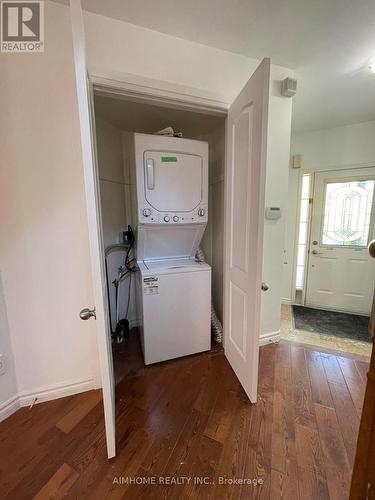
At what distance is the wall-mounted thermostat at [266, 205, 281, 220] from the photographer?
1.92m

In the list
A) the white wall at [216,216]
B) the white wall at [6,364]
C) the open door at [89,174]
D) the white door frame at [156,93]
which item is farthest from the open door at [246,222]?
the white wall at [6,364]

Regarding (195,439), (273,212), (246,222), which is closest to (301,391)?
(195,439)

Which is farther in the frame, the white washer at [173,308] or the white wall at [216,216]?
the white wall at [216,216]

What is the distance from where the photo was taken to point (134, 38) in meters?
1.35

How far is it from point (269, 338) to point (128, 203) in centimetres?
209

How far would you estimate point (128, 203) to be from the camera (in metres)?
2.38

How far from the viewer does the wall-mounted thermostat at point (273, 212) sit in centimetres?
192

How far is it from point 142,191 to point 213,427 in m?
1.71

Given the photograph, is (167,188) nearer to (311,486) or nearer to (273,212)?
(273,212)

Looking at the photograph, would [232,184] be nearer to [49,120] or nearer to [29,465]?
[49,120]

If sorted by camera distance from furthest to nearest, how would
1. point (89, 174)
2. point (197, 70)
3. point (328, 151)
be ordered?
point (328, 151), point (197, 70), point (89, 174)

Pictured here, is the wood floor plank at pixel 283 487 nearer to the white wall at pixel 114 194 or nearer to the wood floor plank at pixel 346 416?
the wood floor plank at pixel 346 416

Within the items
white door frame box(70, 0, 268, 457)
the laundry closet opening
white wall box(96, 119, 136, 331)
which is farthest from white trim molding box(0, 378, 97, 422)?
white wall box(96, 119, 136, 331)

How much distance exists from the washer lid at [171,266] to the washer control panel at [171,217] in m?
0.39
